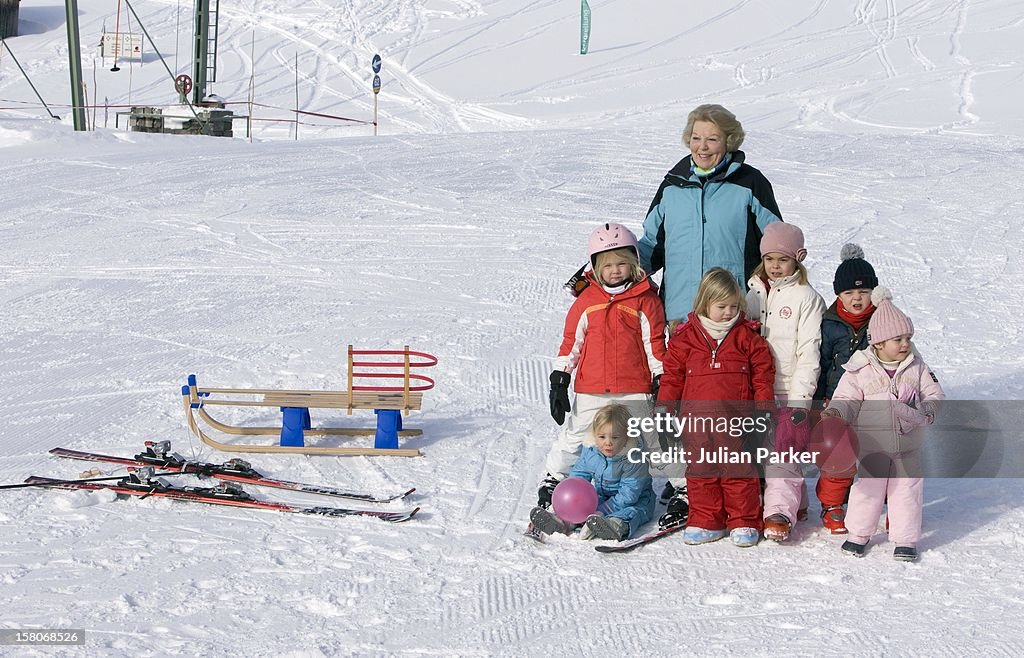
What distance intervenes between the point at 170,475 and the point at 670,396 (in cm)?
228

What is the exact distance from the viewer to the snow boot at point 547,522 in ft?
14.8

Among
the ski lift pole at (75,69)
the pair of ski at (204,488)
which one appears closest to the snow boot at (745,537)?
the pair of ski at (204,488)

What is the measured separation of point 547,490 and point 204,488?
1.47 m

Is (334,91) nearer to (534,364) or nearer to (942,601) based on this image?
(534,364)

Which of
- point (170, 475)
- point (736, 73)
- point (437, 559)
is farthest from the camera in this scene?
point (736, 73)

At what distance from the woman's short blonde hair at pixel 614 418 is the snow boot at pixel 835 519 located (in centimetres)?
85

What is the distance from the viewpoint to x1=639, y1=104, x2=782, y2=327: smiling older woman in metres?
4.67

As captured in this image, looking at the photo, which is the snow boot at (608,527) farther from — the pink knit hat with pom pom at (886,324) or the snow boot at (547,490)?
the pink knit hat with pom pom at (886,324)

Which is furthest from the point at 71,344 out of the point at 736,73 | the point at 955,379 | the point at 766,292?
the point at 736,73

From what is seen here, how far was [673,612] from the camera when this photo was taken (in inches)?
151

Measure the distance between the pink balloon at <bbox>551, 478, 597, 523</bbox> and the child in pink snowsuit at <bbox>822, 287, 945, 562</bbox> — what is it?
37.9 inches

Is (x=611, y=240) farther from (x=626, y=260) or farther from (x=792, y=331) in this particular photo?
(x=792, y=331)

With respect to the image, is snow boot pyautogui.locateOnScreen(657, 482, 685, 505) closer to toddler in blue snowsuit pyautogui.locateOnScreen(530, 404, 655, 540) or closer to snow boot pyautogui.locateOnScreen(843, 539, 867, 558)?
toddler in blue snowsuit pyautogui.locateOnScreen(530, 404, 655, 540)

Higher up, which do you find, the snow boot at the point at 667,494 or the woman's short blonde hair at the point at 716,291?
the woman's short blonde hair at the point at 716,291
